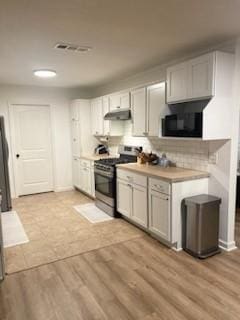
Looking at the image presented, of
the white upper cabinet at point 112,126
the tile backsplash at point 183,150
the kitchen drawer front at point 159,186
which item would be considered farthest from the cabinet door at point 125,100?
the kitchen drawer front at point 159,186

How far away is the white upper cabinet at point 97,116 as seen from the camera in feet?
17.2

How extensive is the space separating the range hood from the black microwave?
103 cm

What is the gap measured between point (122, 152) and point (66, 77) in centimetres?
182

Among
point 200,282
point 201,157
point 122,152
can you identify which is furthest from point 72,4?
point 122,152

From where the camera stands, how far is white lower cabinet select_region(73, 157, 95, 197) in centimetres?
518

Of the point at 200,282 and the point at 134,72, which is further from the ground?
the point at 134,72

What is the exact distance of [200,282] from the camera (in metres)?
2.46

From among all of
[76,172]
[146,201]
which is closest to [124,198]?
[146,201]

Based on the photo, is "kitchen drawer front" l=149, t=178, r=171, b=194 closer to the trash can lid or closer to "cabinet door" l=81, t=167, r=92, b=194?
the trash can lid

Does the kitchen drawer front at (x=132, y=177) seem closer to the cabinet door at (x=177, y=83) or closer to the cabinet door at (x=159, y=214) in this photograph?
the cabinet door at (x=159, y=214)

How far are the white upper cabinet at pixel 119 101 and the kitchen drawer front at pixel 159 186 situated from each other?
165cm

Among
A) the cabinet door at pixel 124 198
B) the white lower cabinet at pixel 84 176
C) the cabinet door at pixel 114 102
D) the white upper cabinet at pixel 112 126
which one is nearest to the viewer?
the cabinet door at pixel 124 198

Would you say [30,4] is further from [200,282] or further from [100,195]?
[100,195]

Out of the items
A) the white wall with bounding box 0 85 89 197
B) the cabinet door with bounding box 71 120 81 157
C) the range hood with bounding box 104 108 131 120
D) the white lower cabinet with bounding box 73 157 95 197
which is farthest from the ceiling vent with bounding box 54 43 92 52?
the white wall with bounding box 0 85 89 197
